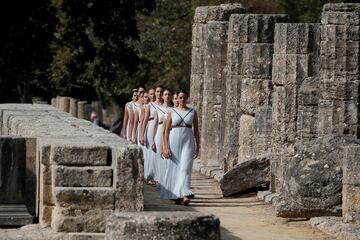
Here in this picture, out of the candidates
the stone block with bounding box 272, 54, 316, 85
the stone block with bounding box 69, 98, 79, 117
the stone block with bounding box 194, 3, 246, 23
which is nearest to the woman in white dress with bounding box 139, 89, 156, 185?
the stone block with bounding box 272, 54, 316, 85

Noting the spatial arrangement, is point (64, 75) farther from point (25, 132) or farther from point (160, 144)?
point (25, 132)

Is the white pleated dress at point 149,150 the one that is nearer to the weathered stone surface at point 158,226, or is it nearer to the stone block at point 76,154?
the stone block at point 76,154

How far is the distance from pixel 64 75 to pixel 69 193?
157 ft

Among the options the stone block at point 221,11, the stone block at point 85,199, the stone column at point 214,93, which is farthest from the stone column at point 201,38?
the stone block at point 85,199

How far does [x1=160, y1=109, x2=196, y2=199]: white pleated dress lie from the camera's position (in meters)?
24.3

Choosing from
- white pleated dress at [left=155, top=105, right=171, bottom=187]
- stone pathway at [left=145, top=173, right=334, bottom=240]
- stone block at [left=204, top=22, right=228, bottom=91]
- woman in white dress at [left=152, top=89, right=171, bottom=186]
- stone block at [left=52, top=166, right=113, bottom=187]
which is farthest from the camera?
stone block at [left=204, top=22, right=228, bottom=91]

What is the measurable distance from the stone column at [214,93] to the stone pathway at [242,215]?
6.38 metres

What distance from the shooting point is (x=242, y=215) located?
22.9 meters

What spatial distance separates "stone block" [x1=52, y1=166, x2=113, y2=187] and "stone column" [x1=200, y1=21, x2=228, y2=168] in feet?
56.7

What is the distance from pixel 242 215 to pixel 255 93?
23.6 feet

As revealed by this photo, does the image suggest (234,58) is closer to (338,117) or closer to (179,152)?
(338,117)

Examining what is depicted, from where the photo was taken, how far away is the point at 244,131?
98.6 ft

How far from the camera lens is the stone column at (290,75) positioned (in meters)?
25.8

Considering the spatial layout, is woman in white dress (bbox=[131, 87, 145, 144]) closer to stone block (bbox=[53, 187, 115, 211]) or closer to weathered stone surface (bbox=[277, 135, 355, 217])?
weathered stone surface (bbox=[277, 135, 355, 217])
